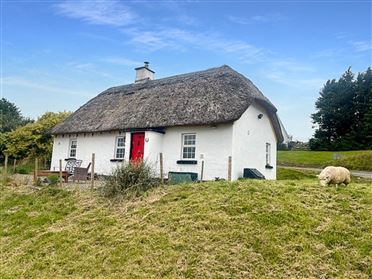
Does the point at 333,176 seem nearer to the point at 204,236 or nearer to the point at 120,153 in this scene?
the point at 204,236

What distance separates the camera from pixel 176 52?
59.1 feet

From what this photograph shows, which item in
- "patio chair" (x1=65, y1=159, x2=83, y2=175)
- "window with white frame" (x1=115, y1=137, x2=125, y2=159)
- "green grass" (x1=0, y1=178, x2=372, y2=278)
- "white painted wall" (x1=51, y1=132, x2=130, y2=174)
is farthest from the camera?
"patio chair" (x1=65, y1=159, x2=83, y2=175)

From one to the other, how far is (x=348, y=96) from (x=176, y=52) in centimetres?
3638

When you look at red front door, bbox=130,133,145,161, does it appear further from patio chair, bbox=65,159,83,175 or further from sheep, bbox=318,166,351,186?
sheep, bbox=318,166,351,186

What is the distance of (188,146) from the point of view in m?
15.2

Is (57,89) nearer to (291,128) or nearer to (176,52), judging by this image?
(176,52)

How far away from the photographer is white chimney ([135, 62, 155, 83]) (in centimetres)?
2226

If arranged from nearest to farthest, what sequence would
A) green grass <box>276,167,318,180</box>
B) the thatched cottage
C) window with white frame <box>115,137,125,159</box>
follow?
the thatched cottage < window with white frame <box>115,137,125,159</box> < green grass <box>276,167,318,180</box>

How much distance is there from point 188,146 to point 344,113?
3744 cm

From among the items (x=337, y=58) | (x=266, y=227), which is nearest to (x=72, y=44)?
(x=337, y=58)

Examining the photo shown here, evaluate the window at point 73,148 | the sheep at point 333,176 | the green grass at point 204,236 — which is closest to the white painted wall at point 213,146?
the window at point 73,148

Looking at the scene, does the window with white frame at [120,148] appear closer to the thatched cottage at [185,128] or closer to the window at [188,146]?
the thatched cottage at [185,128]

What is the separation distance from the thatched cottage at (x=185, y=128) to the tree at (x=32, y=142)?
896 cm

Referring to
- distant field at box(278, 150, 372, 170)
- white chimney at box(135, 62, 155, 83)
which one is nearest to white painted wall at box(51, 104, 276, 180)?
white chimney at box(135, 62, 155, 83)
